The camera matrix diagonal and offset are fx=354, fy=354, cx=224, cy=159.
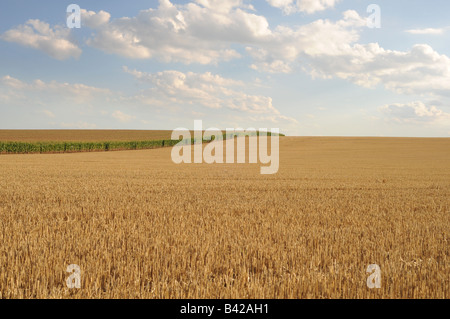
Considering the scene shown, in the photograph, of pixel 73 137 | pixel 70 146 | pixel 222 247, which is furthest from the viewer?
pixel 73 137

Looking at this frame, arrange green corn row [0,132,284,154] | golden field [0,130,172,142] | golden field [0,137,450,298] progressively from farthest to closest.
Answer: golden field [0,130,172,142], green corn row [0,132,284,154], golden field [0,137,450,298]

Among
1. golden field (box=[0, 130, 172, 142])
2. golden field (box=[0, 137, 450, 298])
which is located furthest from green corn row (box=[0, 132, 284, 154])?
golden field (box=[0, 137, 450, 298])

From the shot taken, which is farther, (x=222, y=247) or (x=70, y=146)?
(x=70, y=146)

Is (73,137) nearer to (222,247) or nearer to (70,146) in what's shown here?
(70,146)

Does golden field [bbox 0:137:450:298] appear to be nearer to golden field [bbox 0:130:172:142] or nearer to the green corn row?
the green corn row

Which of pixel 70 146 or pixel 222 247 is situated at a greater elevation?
pixel 70 146

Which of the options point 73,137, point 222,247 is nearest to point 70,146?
point 73,137

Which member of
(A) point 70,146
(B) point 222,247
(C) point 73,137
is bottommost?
(B) point 222,247

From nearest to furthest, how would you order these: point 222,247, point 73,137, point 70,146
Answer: point 222,247 → point 70,146 → point 73,137

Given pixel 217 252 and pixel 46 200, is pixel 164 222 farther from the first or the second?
pixel 46 200

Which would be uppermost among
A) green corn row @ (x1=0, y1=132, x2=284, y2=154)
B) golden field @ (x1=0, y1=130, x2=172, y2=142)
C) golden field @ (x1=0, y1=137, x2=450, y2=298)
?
golden field @ (x1=0, y1=130, x2=172, y2=142)

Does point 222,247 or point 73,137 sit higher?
A: point 73,137

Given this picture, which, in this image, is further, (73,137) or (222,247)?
(73,137)
